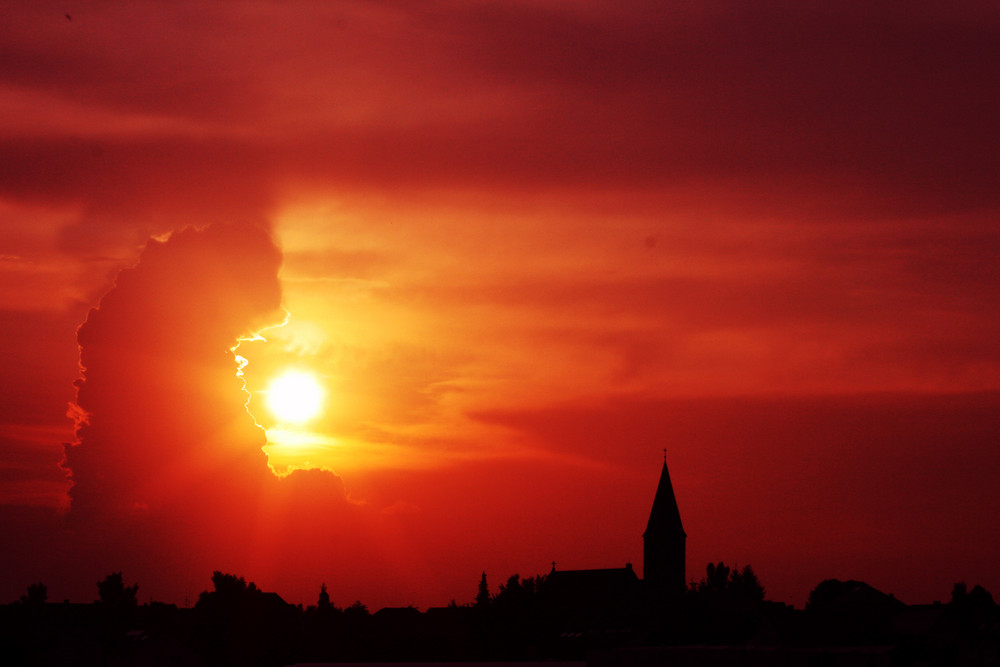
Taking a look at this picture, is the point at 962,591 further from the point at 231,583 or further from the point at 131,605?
the point at 131,605

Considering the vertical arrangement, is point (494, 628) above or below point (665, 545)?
below

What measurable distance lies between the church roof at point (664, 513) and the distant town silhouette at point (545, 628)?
175 mm

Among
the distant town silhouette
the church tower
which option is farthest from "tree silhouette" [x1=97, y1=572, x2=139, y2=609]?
the church tower

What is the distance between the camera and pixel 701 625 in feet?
394

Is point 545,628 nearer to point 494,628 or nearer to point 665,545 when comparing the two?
point 494,628

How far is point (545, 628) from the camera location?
176 m

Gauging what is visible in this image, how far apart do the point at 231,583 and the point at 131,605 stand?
22745 mm

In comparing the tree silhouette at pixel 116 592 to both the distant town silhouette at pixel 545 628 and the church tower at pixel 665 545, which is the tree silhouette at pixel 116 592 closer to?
the distant town silhouette at pixel 545 628

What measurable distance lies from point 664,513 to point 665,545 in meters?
4.46

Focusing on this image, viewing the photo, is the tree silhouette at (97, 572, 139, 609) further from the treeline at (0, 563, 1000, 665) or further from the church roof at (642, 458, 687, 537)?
the church roof at (642, 458, 687, 537)

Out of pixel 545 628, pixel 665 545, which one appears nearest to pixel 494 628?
pixel 545 628

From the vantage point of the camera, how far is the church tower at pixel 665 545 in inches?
6973

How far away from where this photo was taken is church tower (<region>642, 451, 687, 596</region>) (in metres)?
177

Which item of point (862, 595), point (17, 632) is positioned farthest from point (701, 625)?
point (17, 632)
